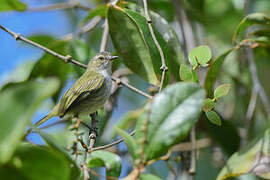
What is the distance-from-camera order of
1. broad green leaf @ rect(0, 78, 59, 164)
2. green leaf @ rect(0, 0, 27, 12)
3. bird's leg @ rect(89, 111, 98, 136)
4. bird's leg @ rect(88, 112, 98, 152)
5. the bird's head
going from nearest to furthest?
broad green leaf @ rect(0, 78, 59, 164), bird's leg @ rect(88, 112, 98, 152), bird's leg @ rect(89, 111, 98, 136), green leaf @ rect(0, 0, 27, 12), the bird's head

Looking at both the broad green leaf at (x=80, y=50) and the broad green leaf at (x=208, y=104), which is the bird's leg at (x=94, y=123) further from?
the broad green leaf at (x=208, y=104)

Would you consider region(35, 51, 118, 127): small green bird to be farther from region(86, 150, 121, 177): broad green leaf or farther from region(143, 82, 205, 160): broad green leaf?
region(143, 82, 205, 160): broad green leaf

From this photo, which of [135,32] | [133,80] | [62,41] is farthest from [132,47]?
[133,80]

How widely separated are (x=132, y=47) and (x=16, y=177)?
1.74m

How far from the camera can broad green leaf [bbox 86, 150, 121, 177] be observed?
6.68 ft

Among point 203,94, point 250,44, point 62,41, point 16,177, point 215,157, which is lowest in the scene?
point 215,157

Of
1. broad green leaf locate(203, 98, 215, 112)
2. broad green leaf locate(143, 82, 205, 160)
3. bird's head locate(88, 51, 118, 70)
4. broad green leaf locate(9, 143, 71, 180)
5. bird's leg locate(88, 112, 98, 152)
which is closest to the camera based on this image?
broad green leaf locate(9, 143, 71, 180)

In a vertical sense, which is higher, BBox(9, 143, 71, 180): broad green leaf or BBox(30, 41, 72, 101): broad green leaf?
BBox(30, 41, 72, 101): broad green leaf

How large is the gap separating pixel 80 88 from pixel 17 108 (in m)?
2.41

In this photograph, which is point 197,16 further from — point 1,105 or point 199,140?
point 1,105

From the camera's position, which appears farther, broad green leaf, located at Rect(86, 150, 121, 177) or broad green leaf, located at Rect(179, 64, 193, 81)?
broad green leaf, located at Rect(86, 150, 121, 177)

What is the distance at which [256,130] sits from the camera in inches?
158

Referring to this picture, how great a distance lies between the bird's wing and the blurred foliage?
0.35 feet

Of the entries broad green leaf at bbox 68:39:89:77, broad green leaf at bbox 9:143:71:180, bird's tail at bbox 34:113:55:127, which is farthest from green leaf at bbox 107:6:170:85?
broad green leaf at bbox 9:143:71:180
